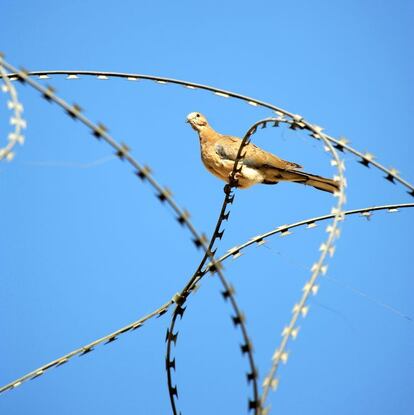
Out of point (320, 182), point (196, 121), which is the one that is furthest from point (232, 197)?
point (196, 121)

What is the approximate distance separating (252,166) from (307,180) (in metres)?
0.49

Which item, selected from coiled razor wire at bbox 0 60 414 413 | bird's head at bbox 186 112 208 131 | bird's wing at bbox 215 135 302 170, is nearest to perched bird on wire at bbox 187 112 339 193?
bird's wing at bbox 215 135 302 170

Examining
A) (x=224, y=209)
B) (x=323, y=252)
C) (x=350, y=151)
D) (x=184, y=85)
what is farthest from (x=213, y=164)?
(x=323, y=252)

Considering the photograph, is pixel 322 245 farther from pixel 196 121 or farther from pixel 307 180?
pixel 196 121

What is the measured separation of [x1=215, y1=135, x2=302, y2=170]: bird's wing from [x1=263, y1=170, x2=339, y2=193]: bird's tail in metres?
0.07

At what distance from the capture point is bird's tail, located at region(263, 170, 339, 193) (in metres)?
5.93

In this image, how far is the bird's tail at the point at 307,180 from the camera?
19.5 feet

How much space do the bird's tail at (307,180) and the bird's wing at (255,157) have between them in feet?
0.22

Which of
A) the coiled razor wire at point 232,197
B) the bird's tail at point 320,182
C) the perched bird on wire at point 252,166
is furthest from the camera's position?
the perched bird on wire at point 252,166

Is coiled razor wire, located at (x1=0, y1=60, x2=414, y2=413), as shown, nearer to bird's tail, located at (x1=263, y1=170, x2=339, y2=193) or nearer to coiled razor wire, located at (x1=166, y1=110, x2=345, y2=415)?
coiled razor wire, located at (x1=166, y1=110, x2=345, y2=415)

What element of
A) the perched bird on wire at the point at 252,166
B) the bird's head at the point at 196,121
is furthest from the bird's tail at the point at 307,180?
the bird's head at the point at 196,121

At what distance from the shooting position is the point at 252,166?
6.32m

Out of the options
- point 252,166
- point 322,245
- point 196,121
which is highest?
→ point 196,121

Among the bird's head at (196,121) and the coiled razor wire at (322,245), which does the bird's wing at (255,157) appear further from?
the coiled razor wire at (322,245)
